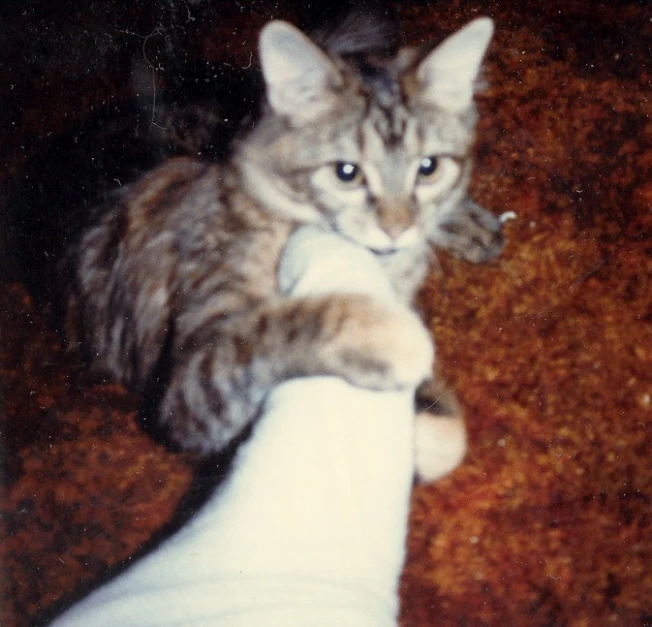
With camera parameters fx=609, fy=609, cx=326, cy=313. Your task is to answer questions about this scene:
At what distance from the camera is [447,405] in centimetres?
106

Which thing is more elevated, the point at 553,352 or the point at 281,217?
the point at 281,217

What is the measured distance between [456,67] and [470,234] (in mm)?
331

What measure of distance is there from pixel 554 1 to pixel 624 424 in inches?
28.2

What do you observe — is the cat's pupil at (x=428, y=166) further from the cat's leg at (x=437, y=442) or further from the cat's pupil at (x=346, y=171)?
the cat's leg at (x=437, y=442)

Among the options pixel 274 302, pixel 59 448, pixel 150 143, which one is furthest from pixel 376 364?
pixel 150 143

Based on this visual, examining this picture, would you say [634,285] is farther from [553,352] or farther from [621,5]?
[621,5]

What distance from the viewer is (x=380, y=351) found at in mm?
796

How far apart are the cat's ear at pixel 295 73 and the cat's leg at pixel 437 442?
1.76 feet

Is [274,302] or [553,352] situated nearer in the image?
[274,302]

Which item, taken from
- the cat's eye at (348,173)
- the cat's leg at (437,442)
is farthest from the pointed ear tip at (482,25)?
the cat's leg at (437,442)

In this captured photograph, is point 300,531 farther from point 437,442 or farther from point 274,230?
point 274,230

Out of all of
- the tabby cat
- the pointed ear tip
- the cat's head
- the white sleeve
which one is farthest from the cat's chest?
the pointed ear tip

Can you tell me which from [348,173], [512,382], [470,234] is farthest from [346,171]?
[512,382]

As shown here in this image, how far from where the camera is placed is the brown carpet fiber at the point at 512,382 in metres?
0.92
